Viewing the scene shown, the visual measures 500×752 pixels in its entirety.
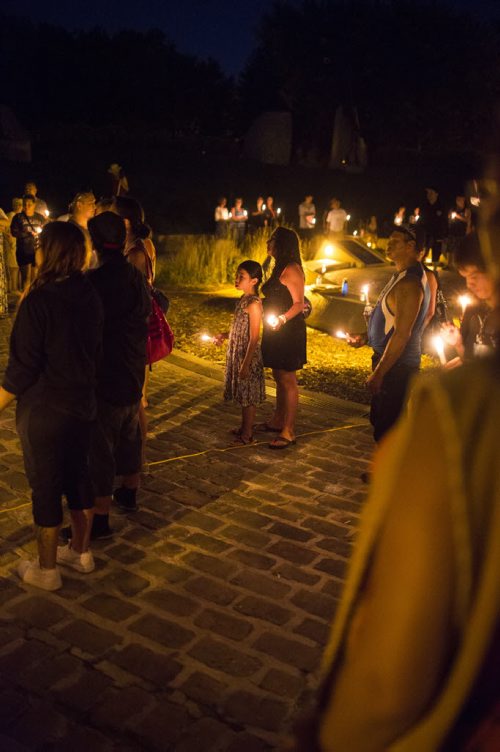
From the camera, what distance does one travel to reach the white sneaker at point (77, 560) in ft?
14.3

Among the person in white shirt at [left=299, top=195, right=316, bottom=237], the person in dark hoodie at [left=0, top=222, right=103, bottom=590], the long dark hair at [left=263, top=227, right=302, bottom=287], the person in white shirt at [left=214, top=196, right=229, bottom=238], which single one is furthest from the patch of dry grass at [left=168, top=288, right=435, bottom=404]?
the person in white shirt at [left=299, top=195, right=316, bottom=237]

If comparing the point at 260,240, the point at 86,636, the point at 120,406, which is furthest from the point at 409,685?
the point at 260,240

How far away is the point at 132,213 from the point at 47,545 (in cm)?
279

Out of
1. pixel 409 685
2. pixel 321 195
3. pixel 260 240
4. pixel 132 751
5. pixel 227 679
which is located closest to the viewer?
pixel 409 685

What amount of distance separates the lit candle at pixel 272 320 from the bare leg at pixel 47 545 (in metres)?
2.93

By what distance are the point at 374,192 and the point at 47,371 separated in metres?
43.4

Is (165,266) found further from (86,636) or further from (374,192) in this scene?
(374,192)

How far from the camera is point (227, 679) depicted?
11.6ft

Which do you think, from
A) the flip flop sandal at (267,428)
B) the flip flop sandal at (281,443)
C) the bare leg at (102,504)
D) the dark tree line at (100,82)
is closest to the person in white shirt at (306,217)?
the flip flop sandal at (267,428)

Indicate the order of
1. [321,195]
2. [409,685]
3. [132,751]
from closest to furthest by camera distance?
[409,685]
[132,751]
[321,195]

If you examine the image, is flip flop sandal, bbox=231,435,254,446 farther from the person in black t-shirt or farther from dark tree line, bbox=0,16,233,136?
dark tree line, bbox=0,16,233,136

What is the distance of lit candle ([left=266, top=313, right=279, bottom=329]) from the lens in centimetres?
635

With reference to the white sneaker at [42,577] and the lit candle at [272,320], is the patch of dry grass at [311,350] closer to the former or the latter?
the lit candle at [272,320]

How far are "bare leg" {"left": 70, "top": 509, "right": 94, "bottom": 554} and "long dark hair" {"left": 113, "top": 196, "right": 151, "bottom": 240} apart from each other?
A: 7.82 feet
